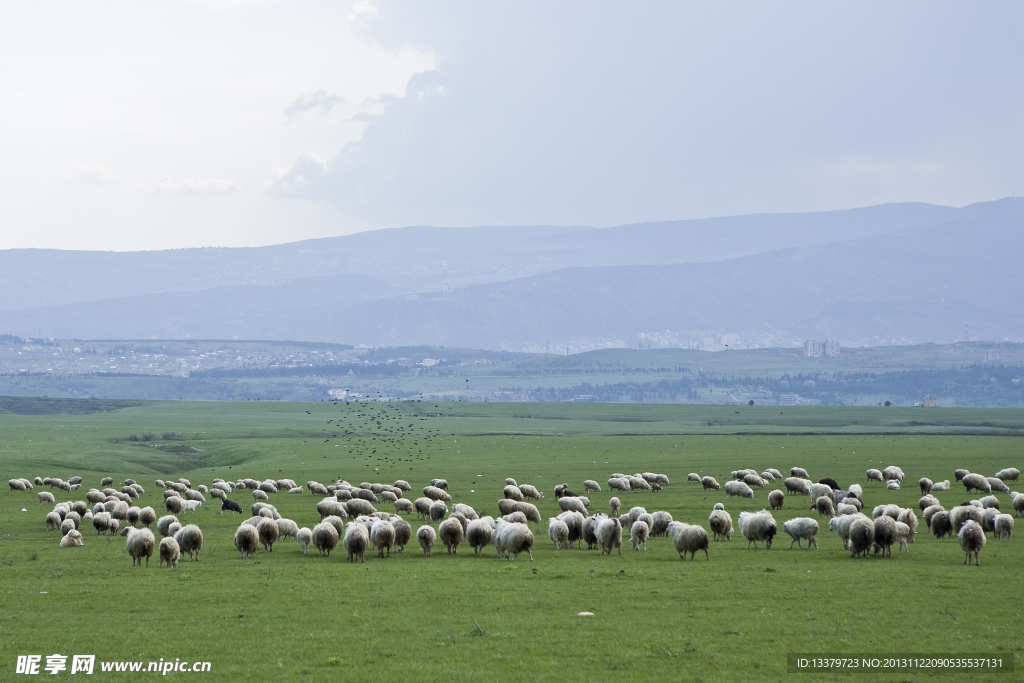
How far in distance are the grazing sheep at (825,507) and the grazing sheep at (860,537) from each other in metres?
9.92

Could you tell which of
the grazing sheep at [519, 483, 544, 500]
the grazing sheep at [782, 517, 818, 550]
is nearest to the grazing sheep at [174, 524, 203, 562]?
the grazing sheep at [782, 517, 818, 550]

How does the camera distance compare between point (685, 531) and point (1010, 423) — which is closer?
point (685, 531)

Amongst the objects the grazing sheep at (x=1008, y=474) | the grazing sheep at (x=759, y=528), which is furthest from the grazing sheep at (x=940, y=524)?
the grazing sheep at (x=1008, y=474)

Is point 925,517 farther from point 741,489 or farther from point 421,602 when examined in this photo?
point 421,602

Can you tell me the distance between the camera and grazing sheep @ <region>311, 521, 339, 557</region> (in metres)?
29.7

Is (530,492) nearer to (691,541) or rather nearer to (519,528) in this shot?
(519,528)

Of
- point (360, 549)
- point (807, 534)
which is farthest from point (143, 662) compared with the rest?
point (807, 534)

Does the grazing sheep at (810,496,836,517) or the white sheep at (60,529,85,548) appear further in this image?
the grazing sheep at (810,496,836,517)

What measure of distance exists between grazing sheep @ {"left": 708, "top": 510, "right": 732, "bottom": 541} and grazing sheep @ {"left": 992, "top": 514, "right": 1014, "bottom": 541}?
808 cm

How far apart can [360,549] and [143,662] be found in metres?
11.4

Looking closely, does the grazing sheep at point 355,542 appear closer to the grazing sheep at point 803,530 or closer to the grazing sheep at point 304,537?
the grazing sheep at point 304,537

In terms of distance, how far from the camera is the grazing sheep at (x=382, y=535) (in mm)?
29516

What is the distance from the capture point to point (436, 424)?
137 meters

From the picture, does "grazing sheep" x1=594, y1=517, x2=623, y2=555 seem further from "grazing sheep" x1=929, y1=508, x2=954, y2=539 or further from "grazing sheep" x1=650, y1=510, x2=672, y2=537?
"grazing sheep" x1=929, y1=508, x2=954, y2=539
